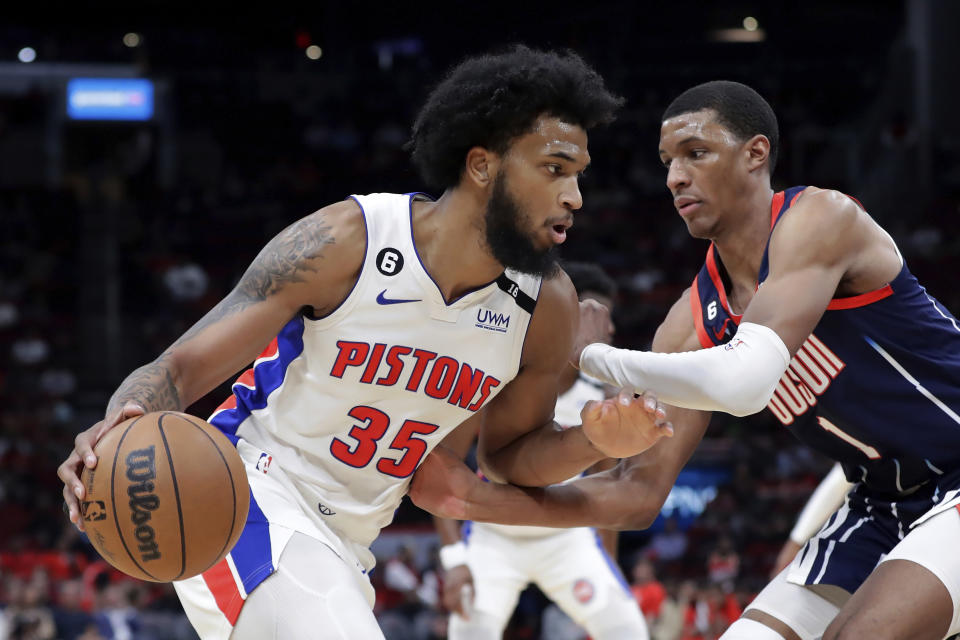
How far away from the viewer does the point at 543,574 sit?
21.2 ft

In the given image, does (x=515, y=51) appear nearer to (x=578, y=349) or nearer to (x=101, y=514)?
(x=578, y=349)

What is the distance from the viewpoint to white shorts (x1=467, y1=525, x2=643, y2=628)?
247 inches

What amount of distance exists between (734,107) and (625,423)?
3.99ft

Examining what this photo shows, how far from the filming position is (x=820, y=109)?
21719 millimetres

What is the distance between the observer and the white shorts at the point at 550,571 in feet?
20.6

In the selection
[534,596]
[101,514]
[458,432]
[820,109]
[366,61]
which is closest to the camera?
[101,514]

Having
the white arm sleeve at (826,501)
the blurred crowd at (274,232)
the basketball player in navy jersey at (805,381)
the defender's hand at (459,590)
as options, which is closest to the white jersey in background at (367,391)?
the basketball player in navy jersey at (805,381)

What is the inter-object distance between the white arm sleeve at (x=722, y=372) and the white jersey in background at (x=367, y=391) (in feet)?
1.86

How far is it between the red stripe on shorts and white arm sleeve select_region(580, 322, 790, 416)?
1.34 metres

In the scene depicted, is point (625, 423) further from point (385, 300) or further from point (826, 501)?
point (826, 501)

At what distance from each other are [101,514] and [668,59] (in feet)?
70.6

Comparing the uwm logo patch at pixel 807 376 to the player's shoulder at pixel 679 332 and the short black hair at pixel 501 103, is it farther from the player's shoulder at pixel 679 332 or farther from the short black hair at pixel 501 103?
the short black hair at pixel 501 103

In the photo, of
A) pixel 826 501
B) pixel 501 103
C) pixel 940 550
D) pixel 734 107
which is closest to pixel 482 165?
pixel 501 103

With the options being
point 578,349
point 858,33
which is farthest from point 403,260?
point 858,33
